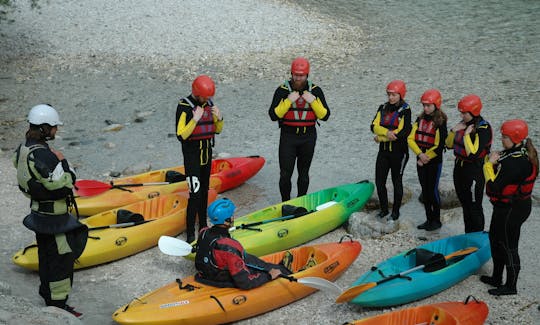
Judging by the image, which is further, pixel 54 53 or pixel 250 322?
pixel 54 53

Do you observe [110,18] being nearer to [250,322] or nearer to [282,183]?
[282,183]

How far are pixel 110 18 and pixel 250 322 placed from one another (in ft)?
44.0

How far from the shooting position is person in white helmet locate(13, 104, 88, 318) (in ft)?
18.7

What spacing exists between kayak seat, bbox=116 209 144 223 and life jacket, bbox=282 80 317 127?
6.55 ft

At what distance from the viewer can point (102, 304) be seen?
661 centimetres

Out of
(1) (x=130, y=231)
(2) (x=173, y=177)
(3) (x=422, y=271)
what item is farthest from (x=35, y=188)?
(3) (x=422, y=271)

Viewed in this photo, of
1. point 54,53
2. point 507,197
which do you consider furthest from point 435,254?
point 54,53

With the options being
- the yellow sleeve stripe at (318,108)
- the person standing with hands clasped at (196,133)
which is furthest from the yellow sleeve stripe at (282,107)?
the person standing with hands clasped at (196,133)

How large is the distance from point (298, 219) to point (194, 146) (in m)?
1.39

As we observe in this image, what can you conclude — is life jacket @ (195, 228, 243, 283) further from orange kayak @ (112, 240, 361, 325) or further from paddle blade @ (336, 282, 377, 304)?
paddle blade @ (336, 282, 377, 304)

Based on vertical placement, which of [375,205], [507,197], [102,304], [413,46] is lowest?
[102,304]

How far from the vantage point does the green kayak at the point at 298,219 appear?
7.38 metres

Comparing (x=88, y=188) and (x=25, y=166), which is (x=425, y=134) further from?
(x=88, y=188)

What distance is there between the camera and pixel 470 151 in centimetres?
686
